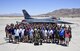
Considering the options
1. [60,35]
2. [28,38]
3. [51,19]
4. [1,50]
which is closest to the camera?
[1,50]

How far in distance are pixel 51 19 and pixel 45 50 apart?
89.0ft

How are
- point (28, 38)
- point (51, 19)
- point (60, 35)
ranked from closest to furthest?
point (60, 35) < point (28, 38) < point (51, 19)

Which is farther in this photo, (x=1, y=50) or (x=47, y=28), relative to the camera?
(x=47, y=28)

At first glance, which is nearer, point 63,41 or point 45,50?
point 45,50

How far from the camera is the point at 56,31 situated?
49.9ft

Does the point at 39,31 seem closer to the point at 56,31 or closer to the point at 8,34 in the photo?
the point at 56,31

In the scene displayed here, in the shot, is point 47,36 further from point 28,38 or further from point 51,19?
point 51,19

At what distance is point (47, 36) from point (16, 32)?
97.5 inches

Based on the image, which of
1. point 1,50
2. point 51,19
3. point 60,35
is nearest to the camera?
point 1,50

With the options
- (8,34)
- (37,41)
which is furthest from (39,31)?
(8,34)

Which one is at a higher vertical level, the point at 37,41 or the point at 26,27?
the point at 26,27

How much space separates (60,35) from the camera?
1488 centimetres

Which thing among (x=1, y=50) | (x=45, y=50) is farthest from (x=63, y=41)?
(x=1, y=50)

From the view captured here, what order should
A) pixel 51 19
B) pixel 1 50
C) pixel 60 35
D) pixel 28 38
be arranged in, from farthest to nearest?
pixel 51 19 → pixel 28 38 → pixel 60 35 → pixel 1 50
